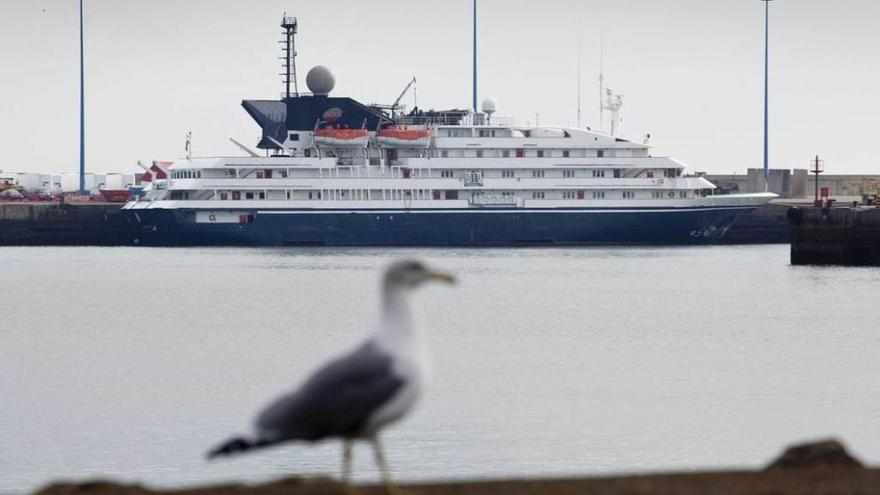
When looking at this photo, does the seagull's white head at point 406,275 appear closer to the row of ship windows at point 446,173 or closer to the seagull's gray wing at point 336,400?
the seagull's gray wing at point 336,400

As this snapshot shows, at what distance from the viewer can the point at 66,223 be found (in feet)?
290

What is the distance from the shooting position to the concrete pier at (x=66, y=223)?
87562 mm

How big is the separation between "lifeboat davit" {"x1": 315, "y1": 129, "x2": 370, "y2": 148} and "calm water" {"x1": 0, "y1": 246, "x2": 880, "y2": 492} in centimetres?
2006

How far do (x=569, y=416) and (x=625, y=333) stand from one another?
15.9m

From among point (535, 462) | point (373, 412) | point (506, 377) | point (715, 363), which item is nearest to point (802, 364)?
point (715, 363)

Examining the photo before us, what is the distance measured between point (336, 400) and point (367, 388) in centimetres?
17

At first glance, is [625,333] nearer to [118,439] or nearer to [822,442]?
[118,439]

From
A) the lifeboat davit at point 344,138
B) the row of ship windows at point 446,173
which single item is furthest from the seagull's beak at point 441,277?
the lifeboat davit at point 344,138

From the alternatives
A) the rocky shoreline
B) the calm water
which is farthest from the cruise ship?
the rocky shoreline

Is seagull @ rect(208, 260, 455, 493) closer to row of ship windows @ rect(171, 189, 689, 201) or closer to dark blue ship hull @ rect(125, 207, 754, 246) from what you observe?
dark blue ship hull @ rect(125, 207, 754, 246)

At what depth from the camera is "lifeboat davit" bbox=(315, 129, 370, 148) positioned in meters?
A: 85.9

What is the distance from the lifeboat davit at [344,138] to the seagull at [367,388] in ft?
258

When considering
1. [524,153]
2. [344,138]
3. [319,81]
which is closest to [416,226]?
[344,138]

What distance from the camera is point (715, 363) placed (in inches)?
1286
